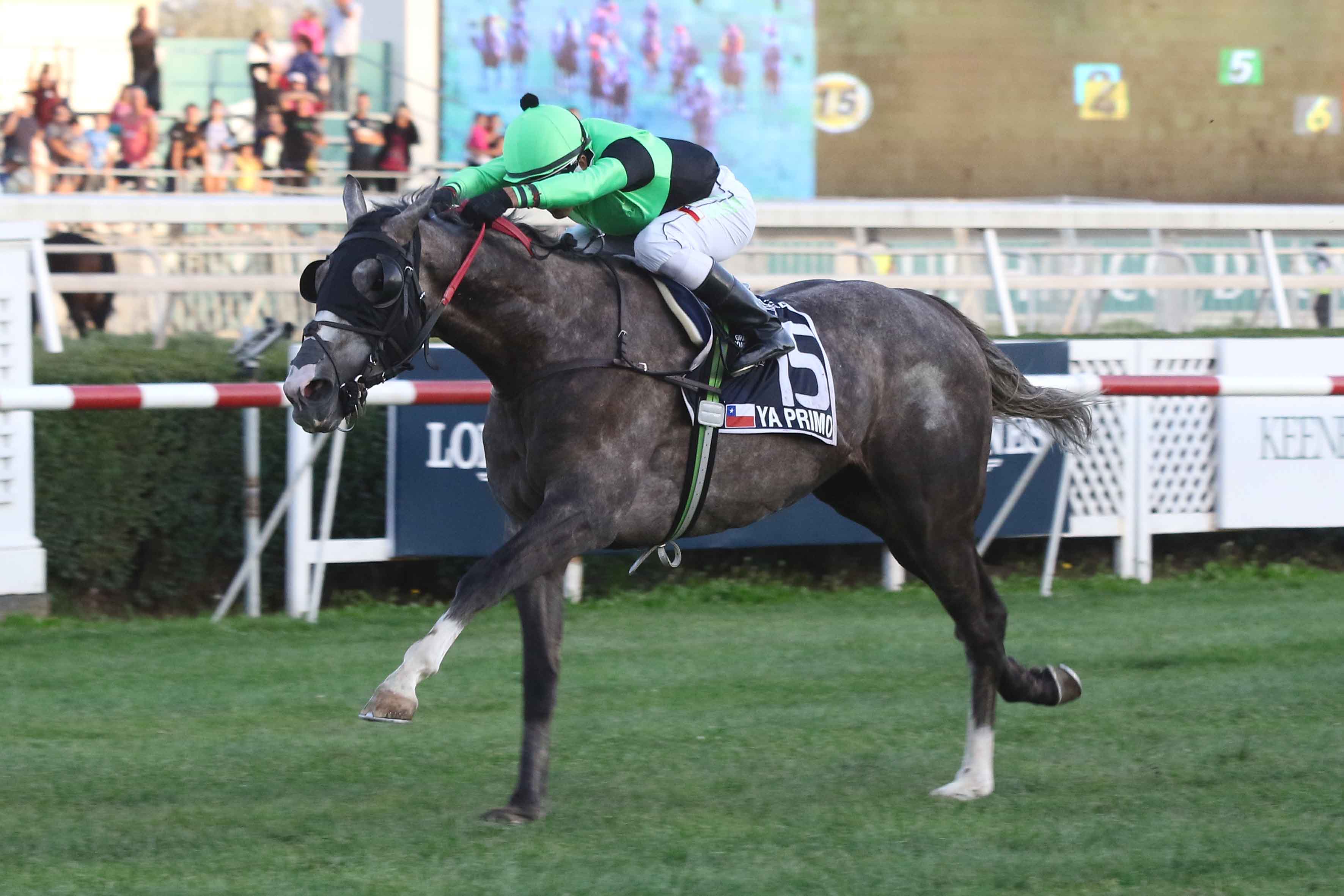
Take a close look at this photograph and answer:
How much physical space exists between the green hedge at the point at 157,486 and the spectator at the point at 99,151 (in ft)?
23.7

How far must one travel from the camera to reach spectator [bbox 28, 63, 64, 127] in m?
14.8

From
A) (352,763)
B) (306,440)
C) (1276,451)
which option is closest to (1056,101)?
(1276,451)

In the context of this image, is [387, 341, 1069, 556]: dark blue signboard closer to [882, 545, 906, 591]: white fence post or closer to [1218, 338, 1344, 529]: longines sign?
[882, 545, 906, 591]: white fence post

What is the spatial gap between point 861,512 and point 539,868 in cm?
171

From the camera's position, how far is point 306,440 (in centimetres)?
735

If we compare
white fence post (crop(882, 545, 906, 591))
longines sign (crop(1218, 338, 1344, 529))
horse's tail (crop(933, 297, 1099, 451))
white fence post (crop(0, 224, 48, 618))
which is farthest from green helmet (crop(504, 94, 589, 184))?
longines sign (crop(1218, 338, 1344, 529))

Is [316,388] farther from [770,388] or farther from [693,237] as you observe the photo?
[770,388]

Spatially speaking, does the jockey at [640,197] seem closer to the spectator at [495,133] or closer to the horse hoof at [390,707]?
the horse hoof at [390,707]

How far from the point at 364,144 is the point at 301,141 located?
558 millimetres

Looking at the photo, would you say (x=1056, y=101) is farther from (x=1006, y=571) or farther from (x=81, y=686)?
(x=81, y=686)

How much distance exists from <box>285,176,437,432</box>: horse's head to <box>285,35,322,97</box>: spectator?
39.9 feet

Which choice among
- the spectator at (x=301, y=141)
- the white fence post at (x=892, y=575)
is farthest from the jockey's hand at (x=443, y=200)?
the spectator at (x=301, y=141)

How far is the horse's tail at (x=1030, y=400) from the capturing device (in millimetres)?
5500

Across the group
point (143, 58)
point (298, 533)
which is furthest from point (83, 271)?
point (298, 533)
